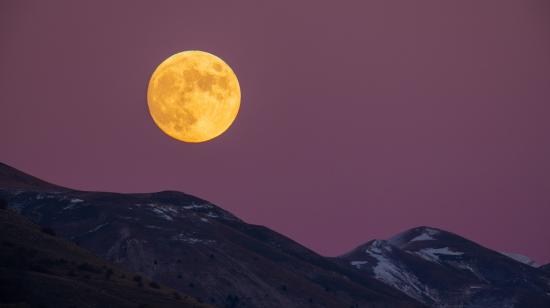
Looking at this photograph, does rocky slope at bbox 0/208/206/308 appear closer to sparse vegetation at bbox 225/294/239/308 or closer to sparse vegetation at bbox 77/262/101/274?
sparse vegetation at bbox 77/262/101/274

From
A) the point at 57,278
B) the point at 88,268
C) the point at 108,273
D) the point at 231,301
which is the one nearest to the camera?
the point at 57,278

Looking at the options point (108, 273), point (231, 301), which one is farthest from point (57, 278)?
point (231, 301)

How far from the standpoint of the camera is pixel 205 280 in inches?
7136

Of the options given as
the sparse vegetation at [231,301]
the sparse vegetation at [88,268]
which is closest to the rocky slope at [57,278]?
the sparse vegetation at [88,268]

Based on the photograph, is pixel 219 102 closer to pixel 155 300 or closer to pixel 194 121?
pixel 194 121

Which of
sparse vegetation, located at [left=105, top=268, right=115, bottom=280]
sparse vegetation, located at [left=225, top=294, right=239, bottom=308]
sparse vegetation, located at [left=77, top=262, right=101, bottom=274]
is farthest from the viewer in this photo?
sparse vegetation, located at [left=225, top=294, right=239, bottom=308]

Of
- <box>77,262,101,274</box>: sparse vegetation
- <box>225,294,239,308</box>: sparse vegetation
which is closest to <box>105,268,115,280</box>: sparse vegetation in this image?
<box>77,262,101,274</box>: sparse vegetation

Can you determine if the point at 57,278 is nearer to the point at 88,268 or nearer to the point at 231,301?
the point at 88,268

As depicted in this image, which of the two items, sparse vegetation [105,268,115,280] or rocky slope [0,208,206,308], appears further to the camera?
sparse vegetation [105,268,115,280]

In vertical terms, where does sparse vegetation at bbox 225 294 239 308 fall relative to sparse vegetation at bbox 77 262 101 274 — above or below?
above

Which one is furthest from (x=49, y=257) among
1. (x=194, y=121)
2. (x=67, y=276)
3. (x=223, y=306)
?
(x=223, y=306)

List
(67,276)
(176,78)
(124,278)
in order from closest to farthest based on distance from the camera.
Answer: (67,276)
(124,278)
(176,78)

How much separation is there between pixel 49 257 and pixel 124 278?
1095cm

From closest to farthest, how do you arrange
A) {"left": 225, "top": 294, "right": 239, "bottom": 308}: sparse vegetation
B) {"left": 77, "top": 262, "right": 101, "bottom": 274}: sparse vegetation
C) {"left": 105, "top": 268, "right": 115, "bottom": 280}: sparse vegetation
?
{"left": 77, "top": 262, "right": 101, "bottom": 274}: sparse vegetation < {"left": 105, "top": 268, "right": 115, "bottom": 280}: sparse vegetation < {"left": 225, "top": 294, "right": 239, "bottom": 308}: sparse vegetation
